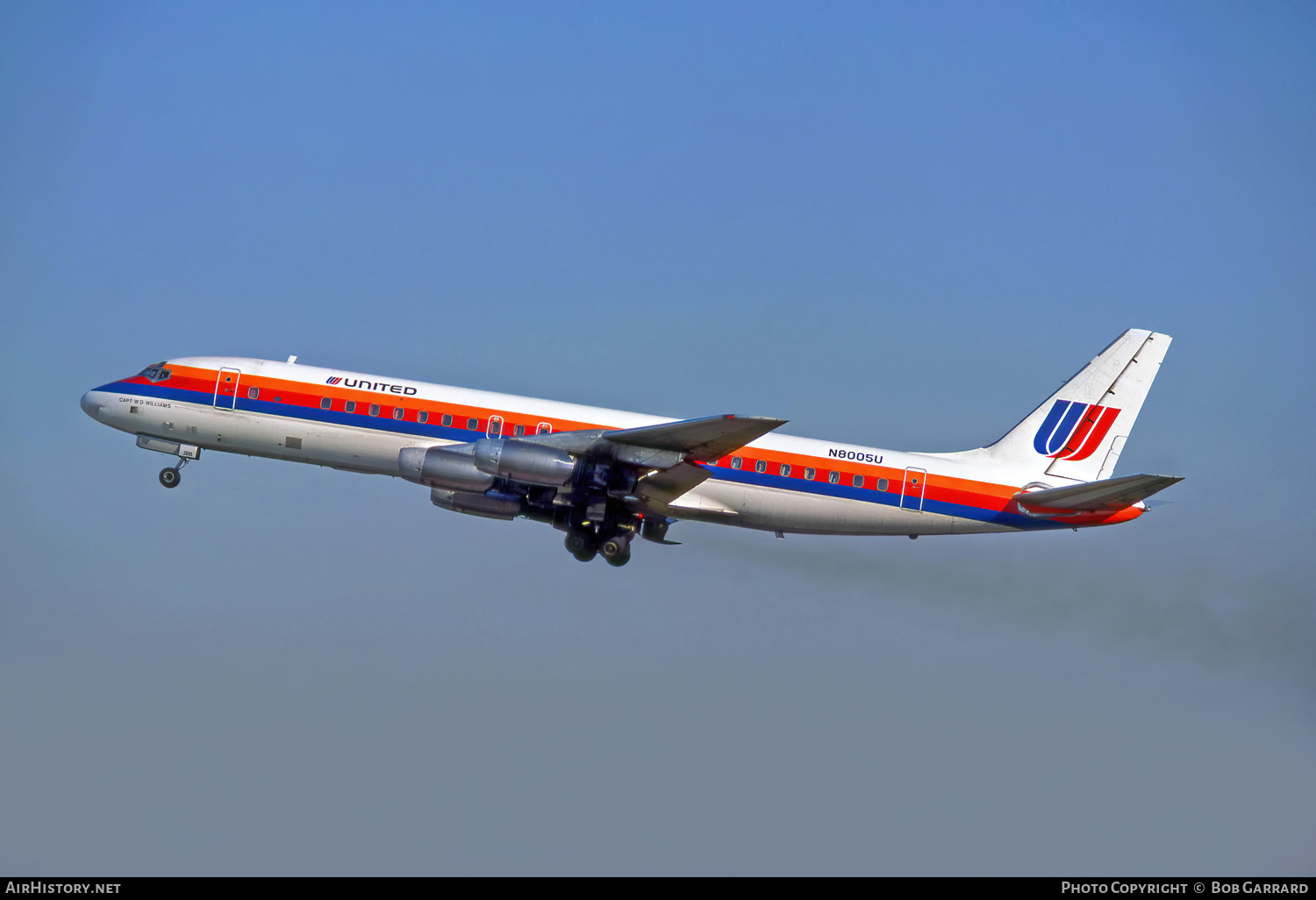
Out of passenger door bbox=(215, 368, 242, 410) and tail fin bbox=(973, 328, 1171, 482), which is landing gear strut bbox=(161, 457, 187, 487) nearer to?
passenger door bbox=(215, 368, 242, 410)

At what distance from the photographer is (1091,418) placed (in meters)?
44.1

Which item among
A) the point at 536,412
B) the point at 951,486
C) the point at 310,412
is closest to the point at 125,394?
the point at 310,412

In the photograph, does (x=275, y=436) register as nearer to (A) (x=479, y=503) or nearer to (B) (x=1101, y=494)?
(A) (x=479, y=503)

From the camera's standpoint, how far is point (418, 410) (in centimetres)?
4088

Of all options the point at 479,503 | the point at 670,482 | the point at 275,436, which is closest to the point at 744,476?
the point at 670,482

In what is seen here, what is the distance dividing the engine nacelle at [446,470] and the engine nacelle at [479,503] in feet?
6.92

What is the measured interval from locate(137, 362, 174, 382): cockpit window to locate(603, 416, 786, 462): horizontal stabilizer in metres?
14.6

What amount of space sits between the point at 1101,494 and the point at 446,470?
18.8 metres

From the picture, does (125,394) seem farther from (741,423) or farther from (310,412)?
(741,423)

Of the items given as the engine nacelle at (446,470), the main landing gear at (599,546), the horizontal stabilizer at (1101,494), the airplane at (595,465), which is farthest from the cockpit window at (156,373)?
the horizontal stabilizer at (1101,494)

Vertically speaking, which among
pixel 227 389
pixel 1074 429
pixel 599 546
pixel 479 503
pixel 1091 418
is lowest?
pixel 599 546

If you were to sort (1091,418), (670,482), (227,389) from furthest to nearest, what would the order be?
(1091,418) → (227,389) → (670,482)
